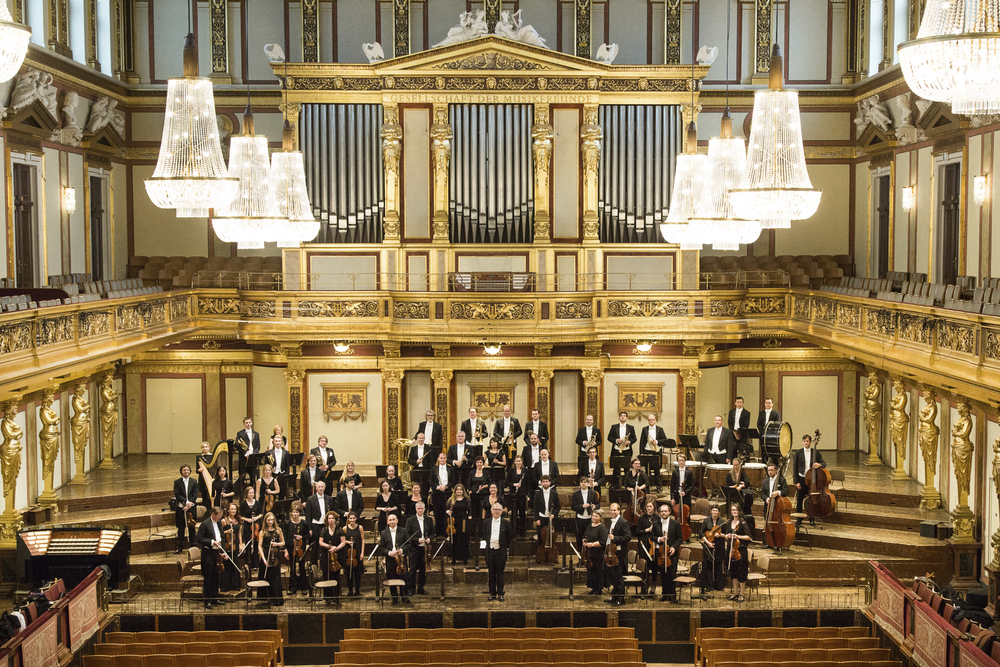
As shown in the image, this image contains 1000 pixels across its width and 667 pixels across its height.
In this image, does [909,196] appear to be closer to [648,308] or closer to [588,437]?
[648,308]

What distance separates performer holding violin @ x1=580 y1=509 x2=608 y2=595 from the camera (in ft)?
41.5

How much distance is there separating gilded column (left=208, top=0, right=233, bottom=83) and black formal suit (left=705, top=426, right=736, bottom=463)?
1059 cm

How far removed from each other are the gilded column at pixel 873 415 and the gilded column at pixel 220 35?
1196 cm

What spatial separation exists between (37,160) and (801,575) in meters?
12.1

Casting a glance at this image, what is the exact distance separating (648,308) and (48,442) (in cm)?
898

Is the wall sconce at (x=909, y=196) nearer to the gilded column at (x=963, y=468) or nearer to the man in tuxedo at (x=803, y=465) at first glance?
the gilded column at (x=963, y=468)

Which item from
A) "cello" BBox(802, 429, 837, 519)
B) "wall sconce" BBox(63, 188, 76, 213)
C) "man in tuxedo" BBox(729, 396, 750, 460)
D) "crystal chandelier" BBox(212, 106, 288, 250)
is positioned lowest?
"cello" BBox(802, 429, 837, 519)

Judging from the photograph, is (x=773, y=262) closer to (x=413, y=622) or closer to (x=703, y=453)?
(x=703, y=453)

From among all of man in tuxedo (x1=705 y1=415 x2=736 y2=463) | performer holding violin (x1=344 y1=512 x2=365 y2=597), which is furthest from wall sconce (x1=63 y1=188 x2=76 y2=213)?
man in tuxedo (x1=705 y1=415 x2=736 y2=463)

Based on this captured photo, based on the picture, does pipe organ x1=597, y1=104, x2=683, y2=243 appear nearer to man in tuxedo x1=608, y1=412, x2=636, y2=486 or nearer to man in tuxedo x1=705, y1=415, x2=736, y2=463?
man in tuxedo x1=608, y1=412, x2=636, y2=486

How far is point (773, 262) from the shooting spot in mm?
19078

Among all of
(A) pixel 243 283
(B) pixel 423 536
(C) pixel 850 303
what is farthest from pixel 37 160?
(C) pixel 850 303

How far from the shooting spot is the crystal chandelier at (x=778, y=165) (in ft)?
27.3

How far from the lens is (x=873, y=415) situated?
16.8 meters
